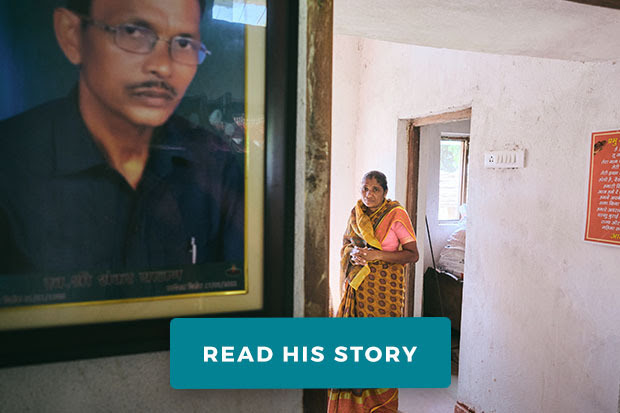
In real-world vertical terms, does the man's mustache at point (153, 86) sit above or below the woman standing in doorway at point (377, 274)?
above

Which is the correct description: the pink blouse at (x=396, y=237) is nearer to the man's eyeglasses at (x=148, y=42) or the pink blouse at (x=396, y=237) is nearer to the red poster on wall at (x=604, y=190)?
the red poster on wall at (x=604, y=190)

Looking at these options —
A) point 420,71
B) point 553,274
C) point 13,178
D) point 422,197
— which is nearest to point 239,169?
point 13,178

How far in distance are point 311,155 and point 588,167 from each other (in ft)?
5.26

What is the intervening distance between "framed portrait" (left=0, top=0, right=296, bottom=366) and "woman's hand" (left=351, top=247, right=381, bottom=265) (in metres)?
1.71

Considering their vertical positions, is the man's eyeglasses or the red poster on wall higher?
the man's eyeglasses

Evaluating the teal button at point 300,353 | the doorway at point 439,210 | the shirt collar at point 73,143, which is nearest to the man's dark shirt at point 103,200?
the shirt collar at point 73,143

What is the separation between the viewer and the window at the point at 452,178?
449cm

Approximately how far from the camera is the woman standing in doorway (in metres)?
2.38

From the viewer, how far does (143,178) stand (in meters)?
0.62

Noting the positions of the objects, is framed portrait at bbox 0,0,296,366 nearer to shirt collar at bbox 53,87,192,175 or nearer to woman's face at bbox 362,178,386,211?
shirt collar at bbox 53,87,192,175

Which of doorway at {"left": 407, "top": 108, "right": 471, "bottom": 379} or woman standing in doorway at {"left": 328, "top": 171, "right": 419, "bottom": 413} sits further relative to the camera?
doorway at {"left": 407, "top": 108, "right": 471, "bottom": 379}

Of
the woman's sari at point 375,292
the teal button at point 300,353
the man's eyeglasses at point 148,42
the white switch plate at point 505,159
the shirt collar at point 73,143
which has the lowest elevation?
the woman's sari at point 375,292

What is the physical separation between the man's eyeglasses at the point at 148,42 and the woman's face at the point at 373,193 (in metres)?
1.89

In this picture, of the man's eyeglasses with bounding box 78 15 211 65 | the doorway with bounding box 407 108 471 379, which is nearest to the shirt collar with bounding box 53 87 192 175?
the man's eyeglasses with bounding box 78 15 211 65
